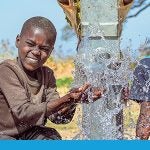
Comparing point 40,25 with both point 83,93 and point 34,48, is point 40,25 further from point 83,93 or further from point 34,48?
point 83,93

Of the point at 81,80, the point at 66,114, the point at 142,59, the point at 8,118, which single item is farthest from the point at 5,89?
the point at 142,59

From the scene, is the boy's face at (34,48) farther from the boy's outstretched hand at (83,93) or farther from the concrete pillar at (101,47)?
the concrete pillar at (101,47)

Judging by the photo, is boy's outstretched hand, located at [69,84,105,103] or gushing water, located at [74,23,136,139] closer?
boy's outstretched hand, located at [69,84,105,103]

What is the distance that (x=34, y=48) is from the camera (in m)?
4.10

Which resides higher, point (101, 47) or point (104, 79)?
point (101, 47)

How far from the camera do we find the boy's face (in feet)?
13.5

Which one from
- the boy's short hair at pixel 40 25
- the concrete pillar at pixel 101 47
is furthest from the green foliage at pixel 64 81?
the boy's short hair at pixel 40 25

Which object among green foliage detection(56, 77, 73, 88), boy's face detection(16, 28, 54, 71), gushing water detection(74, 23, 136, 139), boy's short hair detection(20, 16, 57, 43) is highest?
boy's short hair detection(20, 16, 57, 43)

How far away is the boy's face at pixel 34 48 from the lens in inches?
162

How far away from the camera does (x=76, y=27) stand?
5270 millimetres

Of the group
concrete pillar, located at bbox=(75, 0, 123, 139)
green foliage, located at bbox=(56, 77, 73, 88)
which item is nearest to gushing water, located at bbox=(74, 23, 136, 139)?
concrete pillar, located at bbox=(75, 0, 123, 139)

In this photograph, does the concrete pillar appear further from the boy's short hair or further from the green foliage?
the green foliage

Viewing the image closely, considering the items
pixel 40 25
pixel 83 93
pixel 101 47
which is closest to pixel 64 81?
pixel 101 47

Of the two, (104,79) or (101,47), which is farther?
(101,47)
